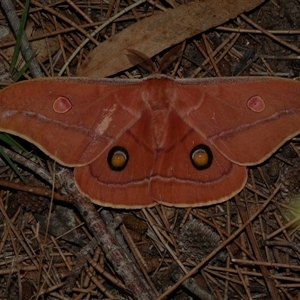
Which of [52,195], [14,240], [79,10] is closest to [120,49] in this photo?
[79,10]

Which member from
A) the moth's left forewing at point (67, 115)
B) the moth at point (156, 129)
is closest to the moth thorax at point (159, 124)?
the moth at point (156, 129)

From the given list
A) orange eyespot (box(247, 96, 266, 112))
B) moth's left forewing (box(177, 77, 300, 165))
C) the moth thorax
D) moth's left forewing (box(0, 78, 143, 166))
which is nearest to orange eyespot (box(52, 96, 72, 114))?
moth's left forewing (box(0, 78, 143, 166))

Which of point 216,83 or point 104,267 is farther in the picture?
point 104,267

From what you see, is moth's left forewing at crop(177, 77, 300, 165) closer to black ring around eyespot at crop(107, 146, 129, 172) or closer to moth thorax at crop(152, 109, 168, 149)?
moth thorax at crop(152, 109, 168, 149)

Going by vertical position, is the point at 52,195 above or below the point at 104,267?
above

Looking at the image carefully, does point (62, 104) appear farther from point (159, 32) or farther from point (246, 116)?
point (246, 116)

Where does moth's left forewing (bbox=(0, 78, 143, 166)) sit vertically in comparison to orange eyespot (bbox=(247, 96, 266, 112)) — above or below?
above

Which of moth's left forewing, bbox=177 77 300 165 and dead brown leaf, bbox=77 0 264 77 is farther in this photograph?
dead brown leaf, bbox=77 0 264 77

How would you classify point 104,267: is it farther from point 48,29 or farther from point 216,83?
point 48,29

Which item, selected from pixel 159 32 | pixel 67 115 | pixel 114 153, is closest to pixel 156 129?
pixel 114 153
